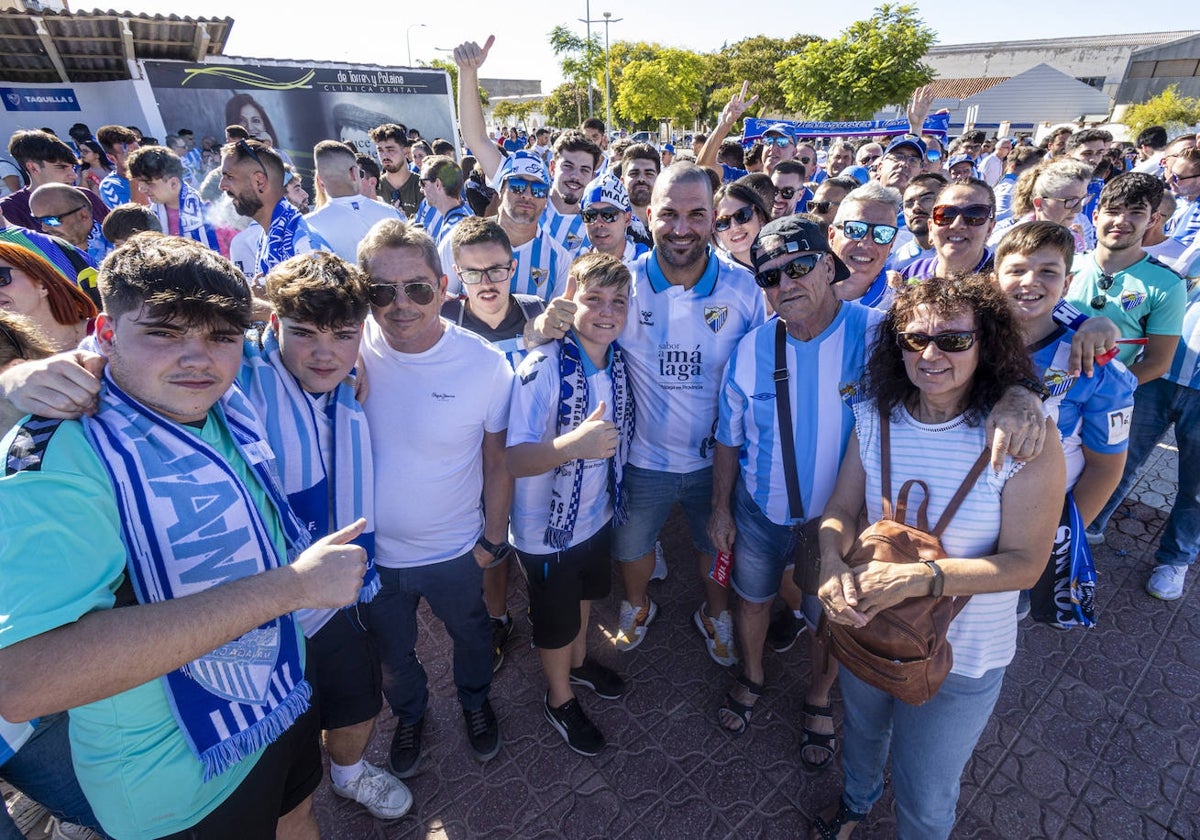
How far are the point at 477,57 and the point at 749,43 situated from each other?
58.1 meters

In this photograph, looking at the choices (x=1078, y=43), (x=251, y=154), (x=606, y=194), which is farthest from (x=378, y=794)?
(x=1078, y=43)

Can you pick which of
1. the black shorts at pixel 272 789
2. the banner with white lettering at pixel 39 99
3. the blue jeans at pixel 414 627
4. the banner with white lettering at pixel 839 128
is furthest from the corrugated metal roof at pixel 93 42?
the black shorts at pixel 272 789

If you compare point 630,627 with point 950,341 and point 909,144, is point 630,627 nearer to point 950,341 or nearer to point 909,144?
point 950,341

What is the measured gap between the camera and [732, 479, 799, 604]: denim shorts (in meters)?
2.83

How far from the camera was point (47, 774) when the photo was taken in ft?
6.39

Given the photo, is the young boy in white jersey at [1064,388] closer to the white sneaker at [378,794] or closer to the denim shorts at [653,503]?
the denim shorts at [653,503]

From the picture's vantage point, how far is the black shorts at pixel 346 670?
2273mm

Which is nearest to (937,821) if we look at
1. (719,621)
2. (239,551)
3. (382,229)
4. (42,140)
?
(719,621)

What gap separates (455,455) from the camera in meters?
2.54

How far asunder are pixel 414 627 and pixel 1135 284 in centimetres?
452

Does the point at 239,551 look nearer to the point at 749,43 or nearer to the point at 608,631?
the point at 608,631

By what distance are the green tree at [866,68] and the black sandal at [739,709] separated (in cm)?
2733

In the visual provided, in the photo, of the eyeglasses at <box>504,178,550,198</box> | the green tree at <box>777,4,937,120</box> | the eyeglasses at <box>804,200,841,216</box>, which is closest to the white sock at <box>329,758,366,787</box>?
the eyeglasses at <box>504,178,550,198</box>

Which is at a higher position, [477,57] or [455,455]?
[477,57]
